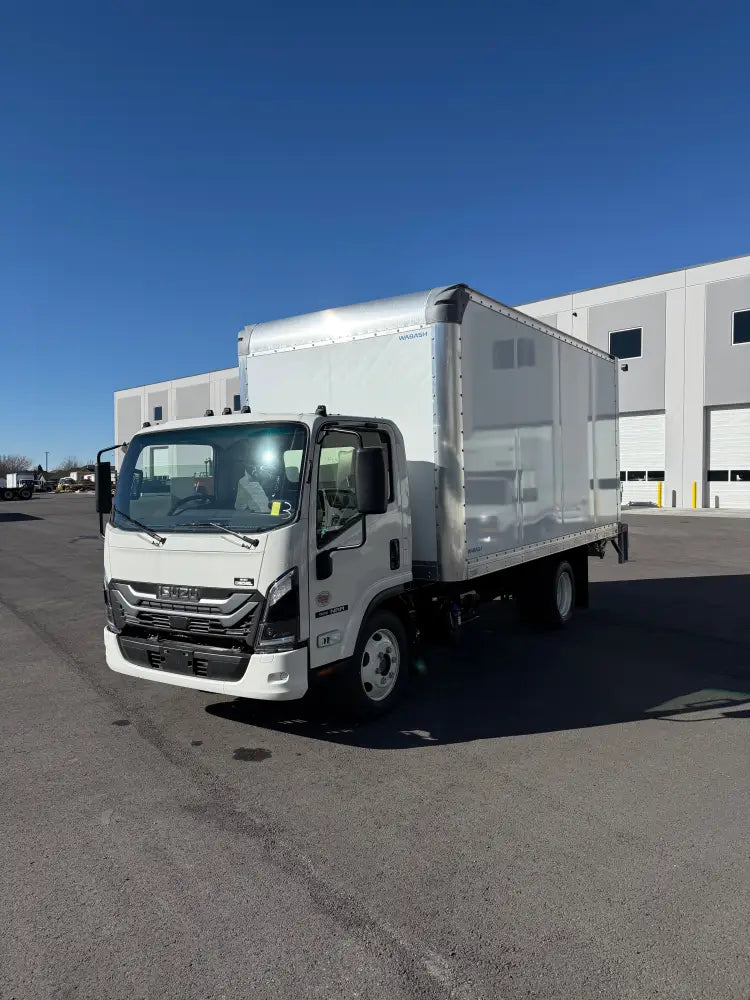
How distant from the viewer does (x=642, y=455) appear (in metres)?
32.7

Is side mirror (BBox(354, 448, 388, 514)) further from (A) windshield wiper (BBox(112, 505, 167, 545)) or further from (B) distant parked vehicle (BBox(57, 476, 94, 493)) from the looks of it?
(B) distant parked vehicle (BBox(57, 476, 94, 493))

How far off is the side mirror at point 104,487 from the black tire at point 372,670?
2.33 meters

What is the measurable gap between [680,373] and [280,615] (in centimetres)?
3045

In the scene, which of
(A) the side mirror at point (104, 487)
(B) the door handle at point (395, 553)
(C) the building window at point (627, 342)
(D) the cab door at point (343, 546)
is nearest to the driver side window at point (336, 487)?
(D) the cab door at point (343, 546)

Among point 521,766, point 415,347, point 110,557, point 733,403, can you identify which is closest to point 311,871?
point 521,766

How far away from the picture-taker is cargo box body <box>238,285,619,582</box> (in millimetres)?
5570

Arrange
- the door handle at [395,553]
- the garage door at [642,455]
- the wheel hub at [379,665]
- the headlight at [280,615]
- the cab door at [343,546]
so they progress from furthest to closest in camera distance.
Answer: the garage door at [642,455] → the door handle at [395,553] → the wheel hub at [379,665] → the cab door at [343,546] → the headlight at [280,615]

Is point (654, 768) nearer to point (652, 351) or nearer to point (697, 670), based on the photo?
point (697, 670)

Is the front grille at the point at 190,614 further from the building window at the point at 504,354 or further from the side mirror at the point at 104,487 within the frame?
the building window at the point at 504,354

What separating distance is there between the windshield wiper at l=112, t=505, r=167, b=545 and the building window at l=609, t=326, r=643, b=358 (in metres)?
30.7

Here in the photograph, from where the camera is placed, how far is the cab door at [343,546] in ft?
15.3

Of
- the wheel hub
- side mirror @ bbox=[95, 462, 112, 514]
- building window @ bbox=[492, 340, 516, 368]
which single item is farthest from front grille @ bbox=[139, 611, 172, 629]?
building window @ bbox=[492, 340, 516, 368]

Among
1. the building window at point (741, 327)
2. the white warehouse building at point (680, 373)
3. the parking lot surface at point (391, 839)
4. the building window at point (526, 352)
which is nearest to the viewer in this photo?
the parking lot surface at point (391, 839)

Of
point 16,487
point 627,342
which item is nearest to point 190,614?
point 627,342
